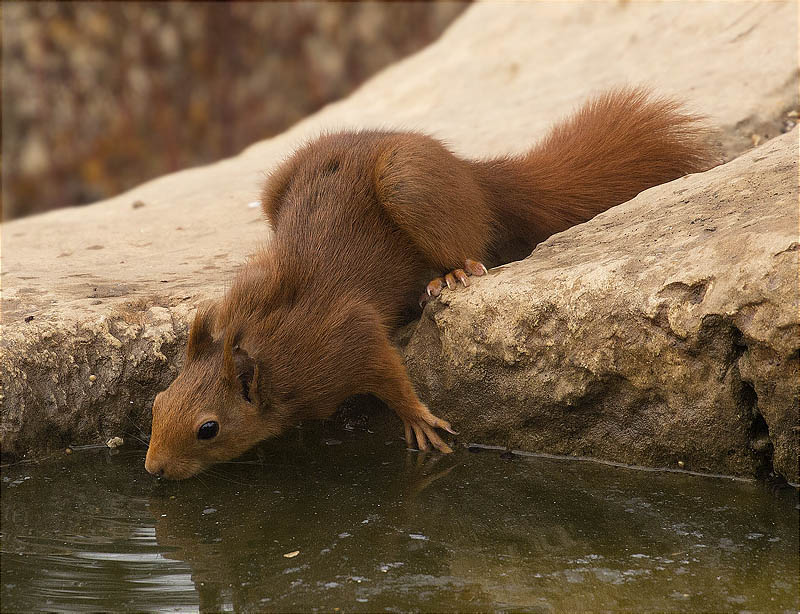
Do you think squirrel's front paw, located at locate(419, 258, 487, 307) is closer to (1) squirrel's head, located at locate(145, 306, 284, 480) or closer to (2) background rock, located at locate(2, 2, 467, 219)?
(1) squirrel's head, located at locate(145, 306, 284, 480)

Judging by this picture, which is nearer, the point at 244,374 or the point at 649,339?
the point at 649,339

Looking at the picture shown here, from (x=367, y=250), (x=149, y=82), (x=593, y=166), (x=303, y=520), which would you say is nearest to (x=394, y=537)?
(x=303, y=520)

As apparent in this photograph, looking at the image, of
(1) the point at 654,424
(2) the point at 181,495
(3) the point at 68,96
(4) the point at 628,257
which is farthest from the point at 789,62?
(3) the point at 68,96

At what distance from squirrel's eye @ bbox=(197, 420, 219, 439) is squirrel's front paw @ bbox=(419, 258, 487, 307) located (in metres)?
1.04

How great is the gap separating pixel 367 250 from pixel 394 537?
1.44 meters

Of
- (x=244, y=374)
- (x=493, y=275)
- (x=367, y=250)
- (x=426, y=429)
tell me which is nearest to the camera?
(x=244, y=374)

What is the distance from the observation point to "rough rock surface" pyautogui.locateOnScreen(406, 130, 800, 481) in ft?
10.9

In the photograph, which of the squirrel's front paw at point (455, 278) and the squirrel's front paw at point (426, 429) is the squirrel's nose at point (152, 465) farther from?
the squirrel's front paw at point (455, 278)

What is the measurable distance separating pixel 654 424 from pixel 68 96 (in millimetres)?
9221

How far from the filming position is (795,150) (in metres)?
4.22

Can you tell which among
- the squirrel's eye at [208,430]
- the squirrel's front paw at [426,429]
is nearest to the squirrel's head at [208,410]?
the squirrel's eye at [208,430]

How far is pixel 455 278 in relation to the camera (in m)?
4.25

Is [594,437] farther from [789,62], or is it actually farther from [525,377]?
[789,62]

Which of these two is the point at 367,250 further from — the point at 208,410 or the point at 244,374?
the point at 208,410
